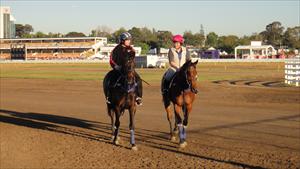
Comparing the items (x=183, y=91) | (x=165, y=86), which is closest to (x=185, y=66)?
(x=183, y=91)

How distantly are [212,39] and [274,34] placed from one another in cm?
2423

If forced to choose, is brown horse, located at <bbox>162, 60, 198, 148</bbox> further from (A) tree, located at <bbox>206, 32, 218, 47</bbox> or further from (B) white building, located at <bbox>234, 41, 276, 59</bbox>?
(A) tree, located at <bbox>206, 32, 218, 47</bbox>

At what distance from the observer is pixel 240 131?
14.1 m

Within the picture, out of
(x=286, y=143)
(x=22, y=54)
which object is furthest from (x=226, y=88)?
(x=22, y=54)

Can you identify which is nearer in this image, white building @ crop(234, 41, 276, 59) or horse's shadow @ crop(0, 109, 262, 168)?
horse's shadow @ crop(0, 109, 262, 168)

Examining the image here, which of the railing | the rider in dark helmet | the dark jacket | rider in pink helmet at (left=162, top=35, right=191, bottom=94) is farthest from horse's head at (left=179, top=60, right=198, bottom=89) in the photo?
the railing

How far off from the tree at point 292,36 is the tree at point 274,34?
16.8 ft

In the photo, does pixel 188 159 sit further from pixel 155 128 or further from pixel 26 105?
pixel 26 105

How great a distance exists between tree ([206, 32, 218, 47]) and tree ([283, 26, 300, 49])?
77.7 feet

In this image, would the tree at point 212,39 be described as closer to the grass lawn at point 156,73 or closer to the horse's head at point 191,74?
the grass lawn at point 156,73

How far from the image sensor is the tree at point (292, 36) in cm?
15936

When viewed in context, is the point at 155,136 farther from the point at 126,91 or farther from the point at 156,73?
the point at 156,73

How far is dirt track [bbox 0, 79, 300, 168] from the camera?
34.4ft

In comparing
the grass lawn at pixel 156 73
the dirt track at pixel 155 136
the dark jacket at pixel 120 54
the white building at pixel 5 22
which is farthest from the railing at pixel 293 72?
the white building at pixel 5 22
